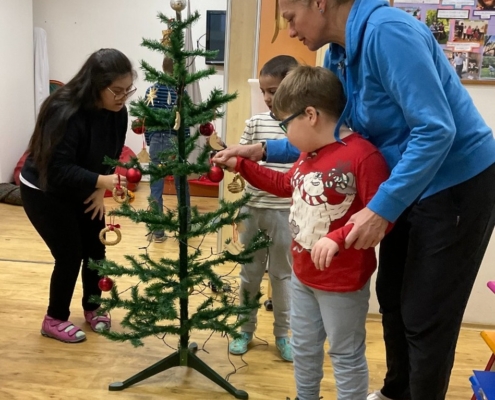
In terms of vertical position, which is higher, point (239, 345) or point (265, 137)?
point (265, 137)

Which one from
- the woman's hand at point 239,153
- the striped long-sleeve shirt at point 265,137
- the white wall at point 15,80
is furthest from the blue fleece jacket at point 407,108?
the white wall at point 15,80

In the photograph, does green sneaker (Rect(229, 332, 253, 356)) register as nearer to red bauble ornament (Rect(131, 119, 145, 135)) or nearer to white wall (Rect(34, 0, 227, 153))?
Result: red bauble ornament (Rect(131, 119, 145, 135))

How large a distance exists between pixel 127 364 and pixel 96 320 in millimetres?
341

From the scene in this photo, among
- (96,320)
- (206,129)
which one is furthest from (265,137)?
(96,320)

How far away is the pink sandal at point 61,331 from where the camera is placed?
82.7 inches

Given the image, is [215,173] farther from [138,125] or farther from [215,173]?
[138,125]

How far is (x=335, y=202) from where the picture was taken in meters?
1.25

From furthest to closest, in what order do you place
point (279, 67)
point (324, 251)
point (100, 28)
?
point (100, 28)
point (279, 67)
point (324, 251)

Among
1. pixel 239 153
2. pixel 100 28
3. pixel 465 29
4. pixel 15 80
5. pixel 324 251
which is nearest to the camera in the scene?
pixel 324 251

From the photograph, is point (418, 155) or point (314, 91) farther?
point (314, 91)

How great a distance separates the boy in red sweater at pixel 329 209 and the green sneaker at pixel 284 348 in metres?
0.64

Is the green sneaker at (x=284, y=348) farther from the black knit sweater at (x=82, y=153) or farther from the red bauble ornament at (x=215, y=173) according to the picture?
the black knit sweater at (x=82, y=153)

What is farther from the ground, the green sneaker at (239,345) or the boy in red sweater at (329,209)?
the boy in red sweater at (329,209)

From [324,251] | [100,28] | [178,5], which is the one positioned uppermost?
[100,28]
